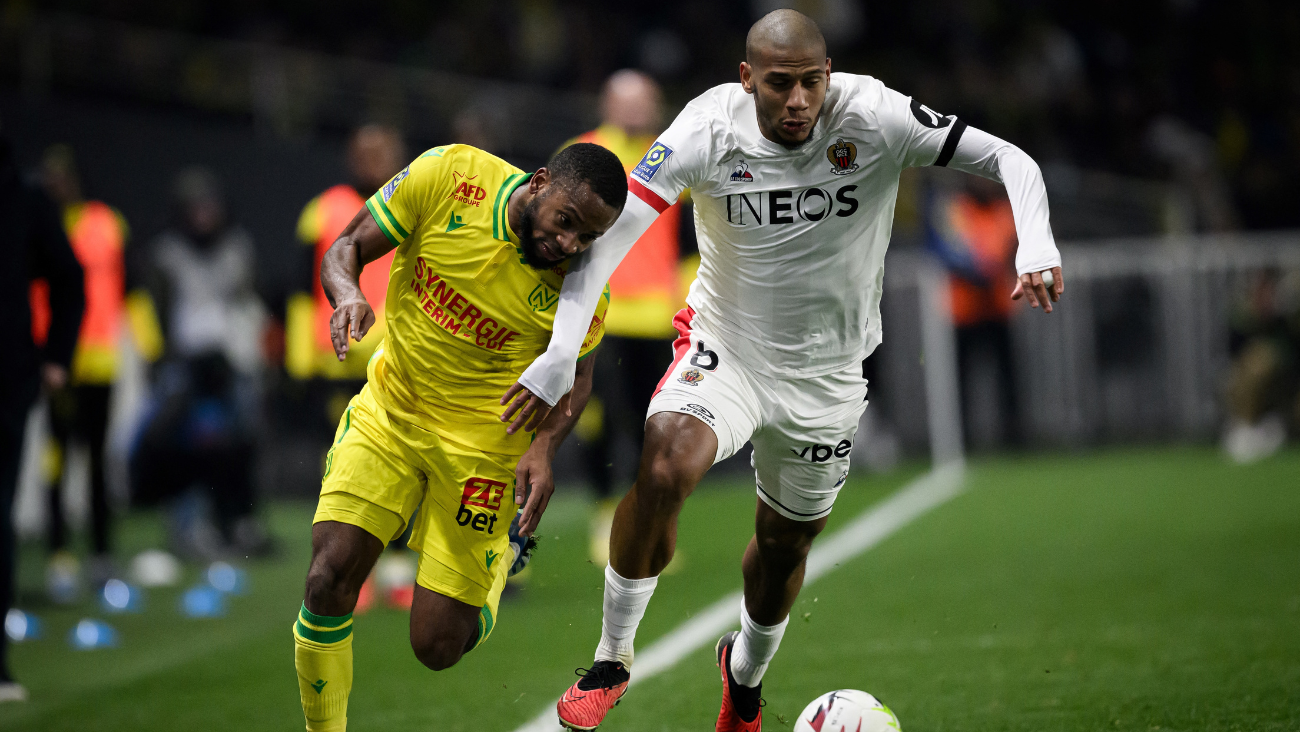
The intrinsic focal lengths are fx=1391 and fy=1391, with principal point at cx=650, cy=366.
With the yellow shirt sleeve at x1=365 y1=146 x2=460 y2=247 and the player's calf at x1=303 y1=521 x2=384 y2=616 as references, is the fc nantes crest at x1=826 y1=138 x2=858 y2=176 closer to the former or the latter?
the yellow shirt sleeve at x1=365 y1=146 x2=460 y2=247

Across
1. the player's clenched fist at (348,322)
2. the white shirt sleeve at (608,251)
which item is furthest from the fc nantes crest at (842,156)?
the player's clenched fist at (348,322)

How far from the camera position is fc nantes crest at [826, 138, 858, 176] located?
4676mm

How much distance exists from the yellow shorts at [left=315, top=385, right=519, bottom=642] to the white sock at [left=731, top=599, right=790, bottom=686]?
0.96m

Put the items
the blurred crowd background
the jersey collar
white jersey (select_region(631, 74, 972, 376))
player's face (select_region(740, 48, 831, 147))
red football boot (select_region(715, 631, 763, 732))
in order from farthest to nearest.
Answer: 1. the blurred crowd background
2. red football boot (select_region(715, 631, 763, 732))
3. the jersey collar
4. white jersey (select_region(631, 74, 972, 376))
5. player's face (select_region(740, 48, 831, 147))

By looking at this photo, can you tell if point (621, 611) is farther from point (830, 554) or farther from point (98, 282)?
point (98, 282)

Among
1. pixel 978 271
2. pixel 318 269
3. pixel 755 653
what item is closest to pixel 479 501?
pixel 755 653

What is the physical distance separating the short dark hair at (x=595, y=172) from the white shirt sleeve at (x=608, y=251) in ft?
0.23

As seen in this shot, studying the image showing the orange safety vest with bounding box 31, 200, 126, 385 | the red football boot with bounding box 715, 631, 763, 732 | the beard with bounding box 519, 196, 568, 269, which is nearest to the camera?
the beard with bounding box 519, 196, 568, 269

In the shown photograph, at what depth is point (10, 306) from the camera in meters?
6.32

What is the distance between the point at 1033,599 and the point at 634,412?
2.79 m

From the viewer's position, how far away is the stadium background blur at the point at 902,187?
13.3 meters

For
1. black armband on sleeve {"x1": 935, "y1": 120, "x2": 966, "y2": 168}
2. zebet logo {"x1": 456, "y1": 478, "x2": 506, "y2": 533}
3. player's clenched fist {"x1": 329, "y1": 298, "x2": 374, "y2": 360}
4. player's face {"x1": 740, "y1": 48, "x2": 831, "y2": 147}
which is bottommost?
zebet logo {"x1": 456, "y1": 478, "x2": 506, "y2": 533}

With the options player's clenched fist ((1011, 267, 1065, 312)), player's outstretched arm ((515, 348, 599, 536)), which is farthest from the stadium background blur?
player's clenched fist ((1011, 267, 1065, 312))

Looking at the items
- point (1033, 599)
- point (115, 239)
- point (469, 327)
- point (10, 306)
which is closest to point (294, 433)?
point (115, 239)
